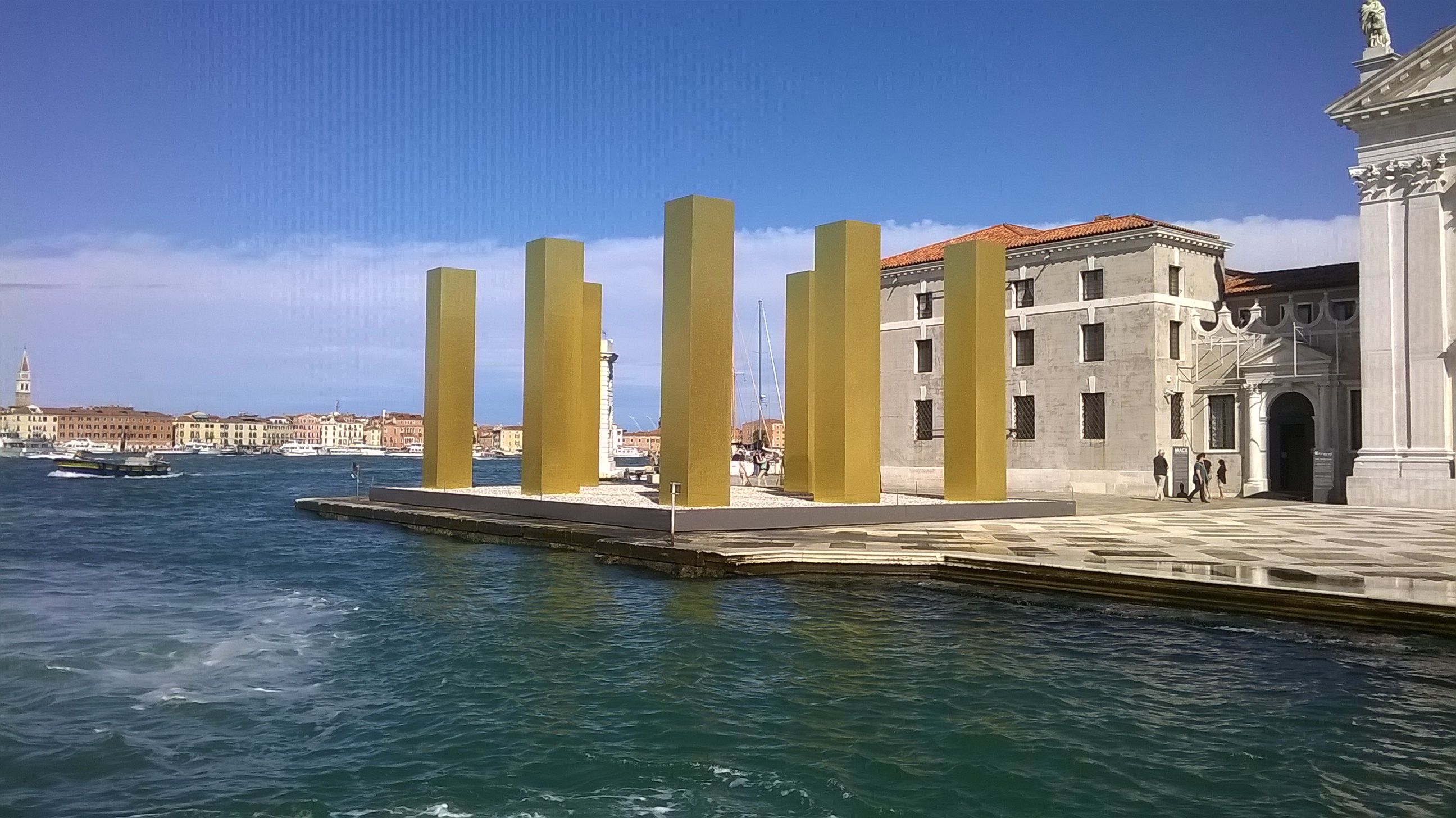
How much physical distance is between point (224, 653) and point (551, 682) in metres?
4.20

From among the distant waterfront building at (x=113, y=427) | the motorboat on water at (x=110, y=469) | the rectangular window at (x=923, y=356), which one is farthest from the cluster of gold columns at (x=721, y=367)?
the distant waterfront building at (x=113, y=427)

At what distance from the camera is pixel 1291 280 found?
99.9 ft

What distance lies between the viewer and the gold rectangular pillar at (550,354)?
2425 centimetres

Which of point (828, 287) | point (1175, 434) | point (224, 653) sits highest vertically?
point (828, 287)

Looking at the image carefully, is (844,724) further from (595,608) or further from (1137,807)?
(595,608)

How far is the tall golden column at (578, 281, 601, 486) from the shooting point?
98.4ft

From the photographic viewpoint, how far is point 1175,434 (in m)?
31.1

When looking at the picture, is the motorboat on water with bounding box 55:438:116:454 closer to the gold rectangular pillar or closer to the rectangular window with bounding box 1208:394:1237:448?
the gold rectangular pillar

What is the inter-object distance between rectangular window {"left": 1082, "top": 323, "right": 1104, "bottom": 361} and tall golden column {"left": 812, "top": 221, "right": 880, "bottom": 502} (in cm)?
1340

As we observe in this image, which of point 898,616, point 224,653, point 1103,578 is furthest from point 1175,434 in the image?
point 224,653

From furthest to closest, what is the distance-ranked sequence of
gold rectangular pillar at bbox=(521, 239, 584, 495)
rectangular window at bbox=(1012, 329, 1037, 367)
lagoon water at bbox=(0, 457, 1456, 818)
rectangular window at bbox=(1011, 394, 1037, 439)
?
1. rectangular window at bbox=(1012, 329, 1037, 367)
2. rectangular window at bbox=(1011, 394, 1037, 439)
3. gold rectangular pillar at bbox=(521, 239, 584, 495)
4. lagoon water at bbox=(0, 457, 1456, 818)

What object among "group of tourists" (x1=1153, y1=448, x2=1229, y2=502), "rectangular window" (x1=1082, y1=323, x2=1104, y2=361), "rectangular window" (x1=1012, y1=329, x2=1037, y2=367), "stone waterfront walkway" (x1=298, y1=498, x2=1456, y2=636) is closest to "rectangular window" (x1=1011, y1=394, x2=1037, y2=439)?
"rectangular window" (x1=1012, y1=329, x2=1037, y2=367)

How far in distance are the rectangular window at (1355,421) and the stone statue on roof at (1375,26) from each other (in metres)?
9.28

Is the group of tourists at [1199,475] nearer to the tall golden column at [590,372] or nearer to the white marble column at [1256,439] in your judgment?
the white marble column at [1256,439]
